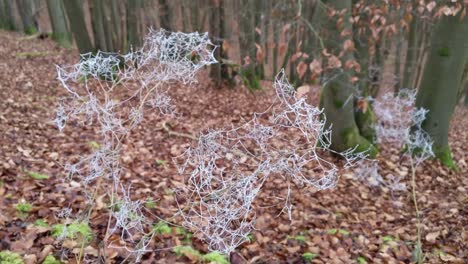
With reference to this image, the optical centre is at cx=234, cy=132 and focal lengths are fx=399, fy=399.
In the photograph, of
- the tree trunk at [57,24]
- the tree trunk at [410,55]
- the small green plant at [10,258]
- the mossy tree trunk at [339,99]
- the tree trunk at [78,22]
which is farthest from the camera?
the tree trunk at [57,24]

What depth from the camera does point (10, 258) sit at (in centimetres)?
295

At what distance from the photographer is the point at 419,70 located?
615 inches

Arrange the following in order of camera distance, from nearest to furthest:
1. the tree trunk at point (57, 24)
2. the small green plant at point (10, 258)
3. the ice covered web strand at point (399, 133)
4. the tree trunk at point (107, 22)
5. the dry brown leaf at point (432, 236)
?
the small green plant at point (10, 258)
the dry brown leaf at point (432, 236)
the ice covered web strand at point (399, 133)
the tree trunk at point (107, 22)
the tree trunk at point (57, 24)

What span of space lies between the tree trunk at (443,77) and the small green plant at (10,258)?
20.8 feet

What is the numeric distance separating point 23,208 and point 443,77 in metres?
6.41

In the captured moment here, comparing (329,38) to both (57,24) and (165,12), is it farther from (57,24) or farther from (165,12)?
(57,24)

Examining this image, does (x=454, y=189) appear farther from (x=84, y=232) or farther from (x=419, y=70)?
(x=419, y=70)

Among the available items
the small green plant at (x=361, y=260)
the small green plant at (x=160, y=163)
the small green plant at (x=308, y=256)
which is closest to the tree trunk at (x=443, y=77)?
the small green plant at (x=361, y=260)

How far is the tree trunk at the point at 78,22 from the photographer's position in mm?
8969

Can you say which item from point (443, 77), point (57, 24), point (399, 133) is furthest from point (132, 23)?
point (443, 77)

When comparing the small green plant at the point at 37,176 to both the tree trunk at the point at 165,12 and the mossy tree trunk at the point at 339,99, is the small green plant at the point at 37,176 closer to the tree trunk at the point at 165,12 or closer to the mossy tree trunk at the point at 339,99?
the mossy tree trunk at the point at 339,99

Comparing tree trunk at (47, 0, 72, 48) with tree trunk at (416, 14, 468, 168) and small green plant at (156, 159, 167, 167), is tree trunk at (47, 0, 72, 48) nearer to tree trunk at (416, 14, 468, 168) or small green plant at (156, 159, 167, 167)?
small green plant at (156, 159, 167, 167)

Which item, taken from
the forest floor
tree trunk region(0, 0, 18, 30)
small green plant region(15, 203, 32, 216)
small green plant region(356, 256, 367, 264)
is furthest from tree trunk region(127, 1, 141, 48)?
small green plant region(356, 256, 367, 264)

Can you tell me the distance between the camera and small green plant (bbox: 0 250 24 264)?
9.57ft
